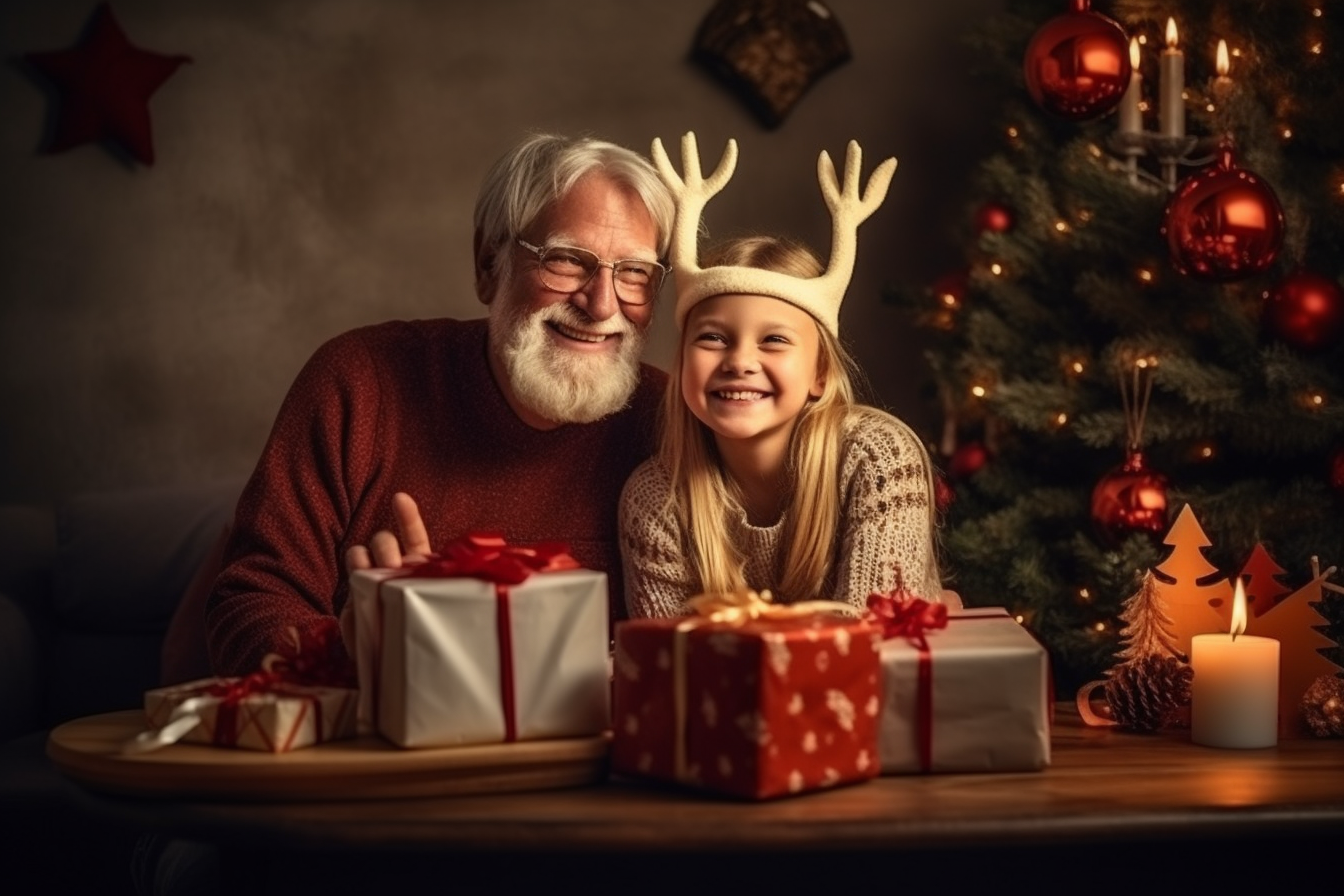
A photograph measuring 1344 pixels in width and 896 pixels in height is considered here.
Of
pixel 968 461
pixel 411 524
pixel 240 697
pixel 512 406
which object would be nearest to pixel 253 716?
pixel 240 697

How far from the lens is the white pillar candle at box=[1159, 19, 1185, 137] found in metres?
2.87

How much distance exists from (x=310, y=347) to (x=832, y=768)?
2.87 m

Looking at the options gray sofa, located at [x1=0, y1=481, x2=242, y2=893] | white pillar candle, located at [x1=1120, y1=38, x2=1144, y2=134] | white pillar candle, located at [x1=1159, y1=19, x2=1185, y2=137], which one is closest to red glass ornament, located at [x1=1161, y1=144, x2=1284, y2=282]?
white pillar candle, located at [x1=1159, y1=19, x2=1185, y2=137]

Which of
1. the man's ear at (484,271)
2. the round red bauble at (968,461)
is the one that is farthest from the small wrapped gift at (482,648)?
the round red bauble at (968,461)

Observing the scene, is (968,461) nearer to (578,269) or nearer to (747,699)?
(578,269)

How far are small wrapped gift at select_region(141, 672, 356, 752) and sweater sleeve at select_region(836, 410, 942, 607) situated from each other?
770 mm

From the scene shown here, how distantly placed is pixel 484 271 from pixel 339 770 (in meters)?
1.36

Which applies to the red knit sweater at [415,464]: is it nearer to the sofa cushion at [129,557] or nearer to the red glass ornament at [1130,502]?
the red glass ornament at [1130,502]

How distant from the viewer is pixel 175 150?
3.96 metres

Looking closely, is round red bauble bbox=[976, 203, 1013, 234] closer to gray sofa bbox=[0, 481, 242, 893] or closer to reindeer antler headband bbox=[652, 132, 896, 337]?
reindeer antler headband bbox=[652, 132, 896, 337]

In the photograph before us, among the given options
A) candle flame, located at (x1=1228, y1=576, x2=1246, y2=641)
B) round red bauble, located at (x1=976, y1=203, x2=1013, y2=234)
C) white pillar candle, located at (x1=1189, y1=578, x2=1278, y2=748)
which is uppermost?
round red bauble, located at (x1=976, y1=203, x2=1013, y2=234)

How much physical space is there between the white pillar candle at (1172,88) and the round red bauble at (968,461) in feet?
2.75

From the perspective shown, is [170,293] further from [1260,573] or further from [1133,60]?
[1260,573]

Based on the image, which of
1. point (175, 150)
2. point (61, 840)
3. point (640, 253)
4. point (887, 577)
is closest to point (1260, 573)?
point (887, 577)
